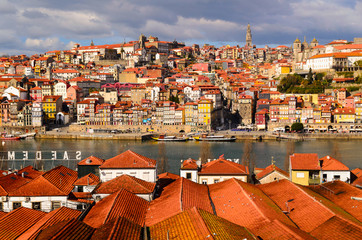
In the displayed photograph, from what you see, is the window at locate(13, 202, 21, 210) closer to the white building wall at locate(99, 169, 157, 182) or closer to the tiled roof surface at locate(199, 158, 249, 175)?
the white building wall at locate(99, 169, 157, 182)

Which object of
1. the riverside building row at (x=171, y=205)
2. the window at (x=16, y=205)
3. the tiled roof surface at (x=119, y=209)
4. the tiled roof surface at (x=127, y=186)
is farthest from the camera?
the window at (x=16, y=205)

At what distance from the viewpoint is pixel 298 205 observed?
11.6 m

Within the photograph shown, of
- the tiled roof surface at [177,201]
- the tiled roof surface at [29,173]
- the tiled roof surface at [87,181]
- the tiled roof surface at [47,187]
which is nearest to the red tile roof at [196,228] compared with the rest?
the tiled roof surface at [177,201]

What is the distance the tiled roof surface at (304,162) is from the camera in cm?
1623

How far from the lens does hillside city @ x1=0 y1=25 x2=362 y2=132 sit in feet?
173

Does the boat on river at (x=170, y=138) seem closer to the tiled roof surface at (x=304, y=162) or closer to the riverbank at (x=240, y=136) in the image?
the riverbank at (x=240, y=136)

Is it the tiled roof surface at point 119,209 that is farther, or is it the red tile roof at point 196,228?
the tiled roof surface at point 119,209

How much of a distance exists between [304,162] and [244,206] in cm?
618

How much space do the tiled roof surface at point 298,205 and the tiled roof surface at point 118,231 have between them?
4008mm

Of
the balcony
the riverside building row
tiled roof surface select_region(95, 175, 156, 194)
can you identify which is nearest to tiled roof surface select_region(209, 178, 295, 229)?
the riverside building row

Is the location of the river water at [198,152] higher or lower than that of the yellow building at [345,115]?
lower

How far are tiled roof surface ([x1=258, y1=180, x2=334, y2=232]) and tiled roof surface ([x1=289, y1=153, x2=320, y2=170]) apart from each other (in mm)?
2211

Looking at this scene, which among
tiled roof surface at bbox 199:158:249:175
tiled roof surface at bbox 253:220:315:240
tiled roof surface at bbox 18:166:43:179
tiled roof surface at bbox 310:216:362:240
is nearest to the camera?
tiled roof surface at bbox 253:220:315:240

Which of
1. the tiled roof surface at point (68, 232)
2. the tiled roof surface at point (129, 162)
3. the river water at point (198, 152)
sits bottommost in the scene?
the river water at point (198, 152)
